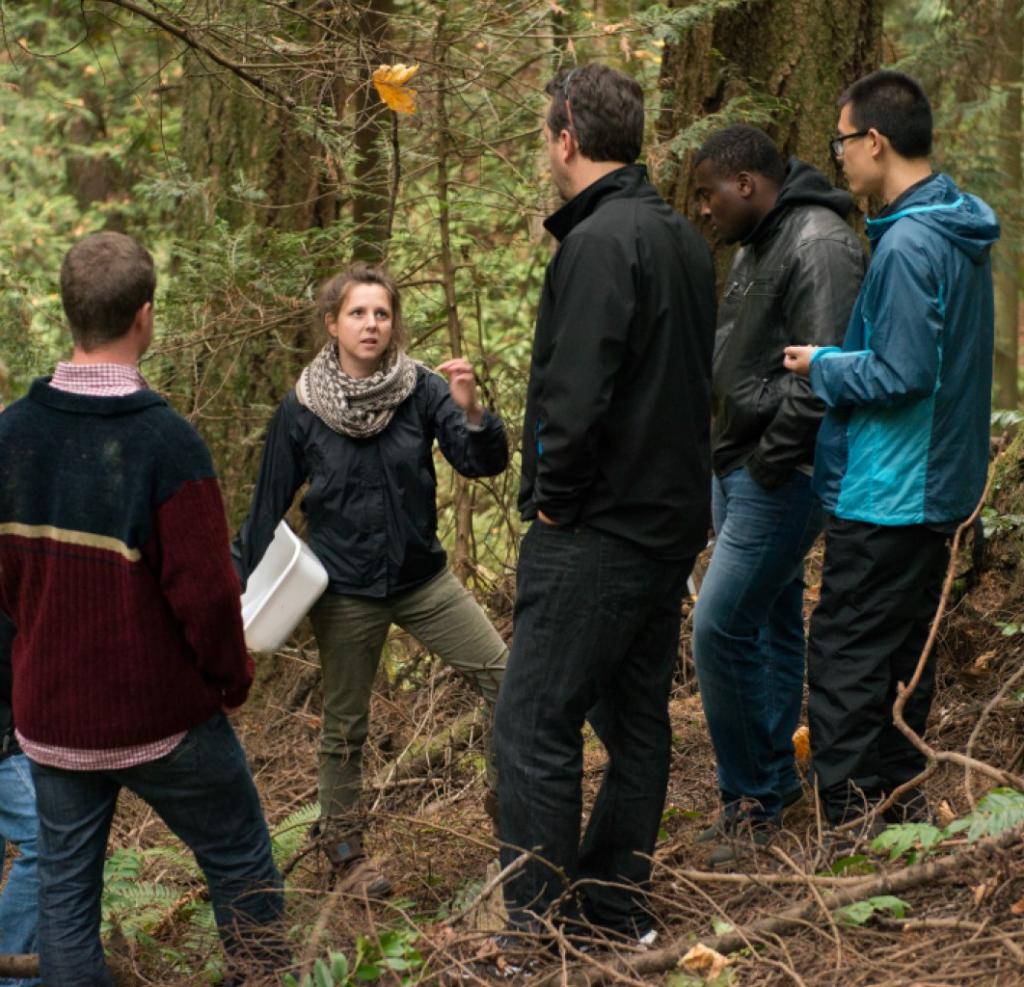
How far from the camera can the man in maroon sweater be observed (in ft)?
10.9

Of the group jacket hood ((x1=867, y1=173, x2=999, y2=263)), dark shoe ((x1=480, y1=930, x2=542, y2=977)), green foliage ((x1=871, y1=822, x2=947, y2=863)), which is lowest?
dark shoe ((x1=480, y1=930, x2=542, y2=977))

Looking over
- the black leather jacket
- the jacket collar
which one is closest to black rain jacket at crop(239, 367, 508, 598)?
the black leather jacket

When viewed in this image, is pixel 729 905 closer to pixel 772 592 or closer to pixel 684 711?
pixel 772 592

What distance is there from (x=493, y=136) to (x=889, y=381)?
398 cm

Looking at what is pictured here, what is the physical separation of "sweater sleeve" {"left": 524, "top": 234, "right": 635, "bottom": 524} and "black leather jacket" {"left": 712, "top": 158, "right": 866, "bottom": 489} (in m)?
1.03

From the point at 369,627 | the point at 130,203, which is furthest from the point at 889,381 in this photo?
the point at 130,203

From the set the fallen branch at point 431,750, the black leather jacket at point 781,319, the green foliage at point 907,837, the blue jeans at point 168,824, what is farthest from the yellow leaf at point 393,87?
the green foliage at point 907,837

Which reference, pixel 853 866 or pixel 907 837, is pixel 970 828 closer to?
pixel 907 837

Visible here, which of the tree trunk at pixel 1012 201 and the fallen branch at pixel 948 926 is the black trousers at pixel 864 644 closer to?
the fallen branch at pixel 948 926

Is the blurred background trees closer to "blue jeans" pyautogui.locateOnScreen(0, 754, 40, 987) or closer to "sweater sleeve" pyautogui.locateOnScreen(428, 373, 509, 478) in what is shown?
"sweater sleeve" pyautogui.locateOnScreen(428, 373, 509, 478)

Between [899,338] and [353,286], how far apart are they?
1.99 meters

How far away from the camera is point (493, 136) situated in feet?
23.9

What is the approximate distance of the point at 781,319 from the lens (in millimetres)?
4430

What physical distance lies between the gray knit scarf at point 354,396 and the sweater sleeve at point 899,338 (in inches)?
63.6
